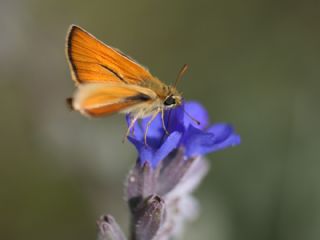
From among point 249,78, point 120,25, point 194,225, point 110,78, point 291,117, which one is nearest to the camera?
point 110,78

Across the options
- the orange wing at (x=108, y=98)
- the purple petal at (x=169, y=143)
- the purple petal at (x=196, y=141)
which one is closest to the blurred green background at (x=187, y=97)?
the purple petal at (x=196, y=141)

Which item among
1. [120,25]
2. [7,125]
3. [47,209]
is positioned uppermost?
[120,25]

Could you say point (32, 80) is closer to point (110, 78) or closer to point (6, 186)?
point (6, 186)

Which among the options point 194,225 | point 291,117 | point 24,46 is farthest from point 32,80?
point 291,117

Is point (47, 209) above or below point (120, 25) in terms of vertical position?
below

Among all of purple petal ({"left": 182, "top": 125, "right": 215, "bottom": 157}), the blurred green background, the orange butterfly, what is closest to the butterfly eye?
the orange butterfly

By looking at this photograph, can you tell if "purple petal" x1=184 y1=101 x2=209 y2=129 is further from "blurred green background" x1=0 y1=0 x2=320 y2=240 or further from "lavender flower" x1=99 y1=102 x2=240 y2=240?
"blurred green background" x1=0 y1=0 x2=320 y2=240
